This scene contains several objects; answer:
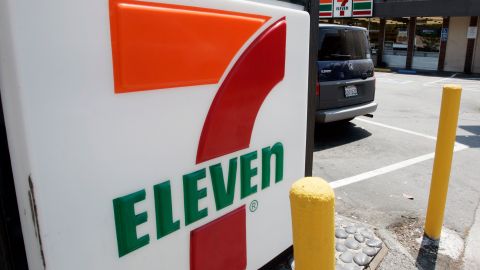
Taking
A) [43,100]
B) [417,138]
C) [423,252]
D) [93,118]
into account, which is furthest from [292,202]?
[417,138]

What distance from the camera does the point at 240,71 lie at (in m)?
1.76

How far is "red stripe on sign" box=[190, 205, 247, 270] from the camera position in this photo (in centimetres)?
174

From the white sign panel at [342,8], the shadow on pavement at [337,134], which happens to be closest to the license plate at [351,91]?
the shadow on pavement at [337,134]

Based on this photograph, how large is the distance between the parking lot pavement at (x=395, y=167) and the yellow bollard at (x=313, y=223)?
2093 mm

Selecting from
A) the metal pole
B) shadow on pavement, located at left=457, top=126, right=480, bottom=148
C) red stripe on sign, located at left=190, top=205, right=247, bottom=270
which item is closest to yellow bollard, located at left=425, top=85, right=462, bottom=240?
the metal pole

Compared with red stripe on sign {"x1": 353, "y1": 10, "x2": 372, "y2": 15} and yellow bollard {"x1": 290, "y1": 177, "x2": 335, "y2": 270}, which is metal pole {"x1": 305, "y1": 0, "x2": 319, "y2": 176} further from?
red stripe on sign {"x1": 353, "y1": 10, "x2": 372, "y2": 15}

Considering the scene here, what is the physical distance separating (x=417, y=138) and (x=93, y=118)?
5.66m

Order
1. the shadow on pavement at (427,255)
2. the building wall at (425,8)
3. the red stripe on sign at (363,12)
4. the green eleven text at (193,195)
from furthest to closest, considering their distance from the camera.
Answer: the red stripe on sign at (363,12) < the building wall at (425,8) < the shadow on pavement at (427,255) < the green eleven text at (193,195)

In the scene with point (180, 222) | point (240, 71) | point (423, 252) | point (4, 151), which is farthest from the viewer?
point (423, 252)

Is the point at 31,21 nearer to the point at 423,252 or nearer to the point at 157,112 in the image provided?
the point at 157,112

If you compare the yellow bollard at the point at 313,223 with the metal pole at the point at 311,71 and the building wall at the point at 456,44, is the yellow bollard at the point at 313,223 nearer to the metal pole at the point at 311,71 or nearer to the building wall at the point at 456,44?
the metal pole at the point at 311,71

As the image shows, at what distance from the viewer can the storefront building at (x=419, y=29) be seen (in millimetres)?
17469

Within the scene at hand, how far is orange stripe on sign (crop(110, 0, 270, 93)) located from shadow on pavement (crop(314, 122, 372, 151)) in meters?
3.80

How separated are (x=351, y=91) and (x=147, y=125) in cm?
476
